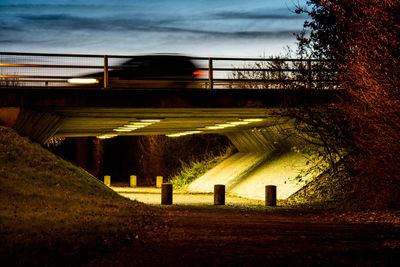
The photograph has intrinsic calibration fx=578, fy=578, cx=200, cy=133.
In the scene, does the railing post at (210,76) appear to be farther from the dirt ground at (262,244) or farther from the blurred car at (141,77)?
the dirt ground at (262,244)

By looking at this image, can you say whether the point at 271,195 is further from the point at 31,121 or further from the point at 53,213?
the point at 53,213

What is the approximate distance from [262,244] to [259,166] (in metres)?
20.3

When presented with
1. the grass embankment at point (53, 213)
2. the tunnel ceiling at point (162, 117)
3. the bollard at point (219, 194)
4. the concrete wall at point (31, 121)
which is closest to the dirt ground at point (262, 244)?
the grass embankment at point (53, 213)

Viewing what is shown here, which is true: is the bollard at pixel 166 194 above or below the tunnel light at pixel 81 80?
below

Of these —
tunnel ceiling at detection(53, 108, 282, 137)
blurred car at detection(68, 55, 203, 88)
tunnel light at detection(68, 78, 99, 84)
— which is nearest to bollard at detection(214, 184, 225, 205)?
tunnel ceiling at detection(53, 108, 282, 137)

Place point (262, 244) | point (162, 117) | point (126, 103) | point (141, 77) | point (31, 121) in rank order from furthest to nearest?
point (162, 117), point (141, 77), point (31, 121), point (126, 103), point (262, 244)

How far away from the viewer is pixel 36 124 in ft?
72.5

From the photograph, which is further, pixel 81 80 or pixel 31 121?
pixel 31 121

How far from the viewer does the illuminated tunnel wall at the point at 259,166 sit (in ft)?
86.7

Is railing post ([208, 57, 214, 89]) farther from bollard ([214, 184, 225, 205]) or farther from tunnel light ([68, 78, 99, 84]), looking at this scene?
tunnel light ([68, 78, 99, 84])

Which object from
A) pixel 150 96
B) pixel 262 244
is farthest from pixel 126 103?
pixel 262 244

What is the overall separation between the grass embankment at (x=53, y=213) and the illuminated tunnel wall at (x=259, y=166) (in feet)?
27.6

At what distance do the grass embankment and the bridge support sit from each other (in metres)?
0.53

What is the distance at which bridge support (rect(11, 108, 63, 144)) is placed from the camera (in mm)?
21141
